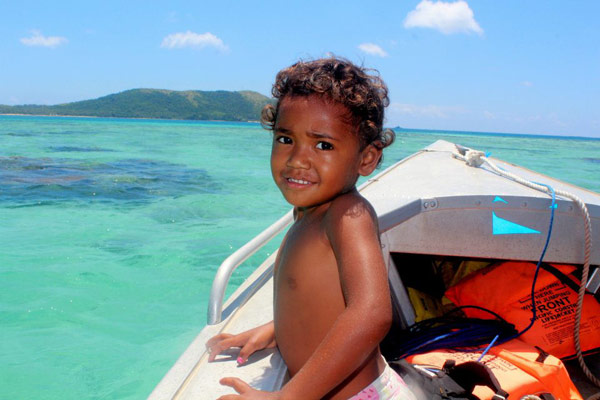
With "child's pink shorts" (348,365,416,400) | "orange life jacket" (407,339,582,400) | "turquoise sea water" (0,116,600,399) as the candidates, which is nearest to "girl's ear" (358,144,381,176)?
"child's pink shorts" (348,365,416,400)

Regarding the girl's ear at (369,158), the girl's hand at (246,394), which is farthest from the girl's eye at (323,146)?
the girl's hand at (246,394)

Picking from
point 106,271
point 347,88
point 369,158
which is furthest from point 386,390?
point 106,271

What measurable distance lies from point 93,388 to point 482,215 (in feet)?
9.26

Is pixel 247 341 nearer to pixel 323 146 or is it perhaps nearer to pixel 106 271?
pixel 323 146

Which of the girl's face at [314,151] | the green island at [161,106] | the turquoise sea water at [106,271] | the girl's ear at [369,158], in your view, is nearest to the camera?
the girl's face at [314,151]

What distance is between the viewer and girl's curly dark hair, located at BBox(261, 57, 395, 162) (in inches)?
42.8

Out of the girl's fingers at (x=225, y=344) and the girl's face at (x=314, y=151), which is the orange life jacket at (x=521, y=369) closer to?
the girl's fingers at (x=225, y=344)

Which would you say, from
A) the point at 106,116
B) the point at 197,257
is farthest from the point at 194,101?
the point at 197,257

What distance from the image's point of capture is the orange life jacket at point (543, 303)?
6.52ft

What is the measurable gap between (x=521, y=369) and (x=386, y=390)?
789 millimetres

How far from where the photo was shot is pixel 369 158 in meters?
1.20

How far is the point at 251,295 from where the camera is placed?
5.97 ft

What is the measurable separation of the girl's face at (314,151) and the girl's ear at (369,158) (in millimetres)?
42

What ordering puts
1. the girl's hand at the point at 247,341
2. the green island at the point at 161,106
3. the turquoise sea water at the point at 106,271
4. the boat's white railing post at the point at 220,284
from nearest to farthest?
the girl's hand at the point at 247,341
the boat's white railing post at the point at 220,284
the turquoise sea water at the point at 106,271
the green island at the point at 161,106
